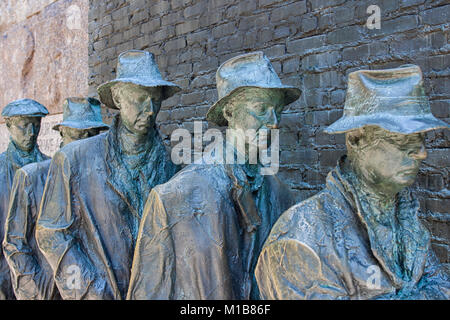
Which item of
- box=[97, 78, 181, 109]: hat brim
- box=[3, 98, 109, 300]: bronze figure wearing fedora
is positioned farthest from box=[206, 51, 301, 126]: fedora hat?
box=[3, 98, 109, 300]: bronze figure wearing fedora

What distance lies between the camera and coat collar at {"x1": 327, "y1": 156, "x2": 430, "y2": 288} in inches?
71.6

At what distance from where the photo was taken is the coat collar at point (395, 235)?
1818 millimetres

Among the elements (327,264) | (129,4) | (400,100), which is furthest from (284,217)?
(129,4)

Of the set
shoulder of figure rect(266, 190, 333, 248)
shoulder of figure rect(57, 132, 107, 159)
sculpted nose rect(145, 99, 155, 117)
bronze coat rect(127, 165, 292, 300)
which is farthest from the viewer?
shoulder of figure rect(57, 132, 107, 159)

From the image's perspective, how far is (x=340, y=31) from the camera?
3994 millimetres

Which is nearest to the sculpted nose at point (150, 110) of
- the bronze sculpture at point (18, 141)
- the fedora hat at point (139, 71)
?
the fedora hat at point (139, 71)

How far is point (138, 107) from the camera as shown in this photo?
298cm

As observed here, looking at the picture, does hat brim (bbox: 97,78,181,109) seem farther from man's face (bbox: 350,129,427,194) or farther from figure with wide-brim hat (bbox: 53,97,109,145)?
man's face (bbox: 350,129,427,194)

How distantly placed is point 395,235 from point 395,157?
0.99 ft

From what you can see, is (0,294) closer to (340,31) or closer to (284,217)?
A: (284,217)

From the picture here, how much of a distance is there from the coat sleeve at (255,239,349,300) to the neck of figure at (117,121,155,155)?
1.38 meters

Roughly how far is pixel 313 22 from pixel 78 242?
100 inches

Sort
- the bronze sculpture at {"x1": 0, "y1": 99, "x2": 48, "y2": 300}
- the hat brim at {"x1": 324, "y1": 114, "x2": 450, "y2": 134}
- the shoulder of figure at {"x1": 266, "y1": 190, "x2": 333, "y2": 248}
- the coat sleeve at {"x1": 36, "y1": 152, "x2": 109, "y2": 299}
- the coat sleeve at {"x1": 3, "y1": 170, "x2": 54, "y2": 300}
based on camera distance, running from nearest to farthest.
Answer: the hat brim at {"x1": 324, "y1": 114, "x2": 450, "y2": 134} < the shoulder of figure at {"x1": 266, "y1": 190, "x2": 333, "y2": 248} < the coat sleeve at {"x1": 36, "y1": 152, "x2": 109, "y2": 299} < the coat sleeve at {"x1": 3, "y1": 170, "x2": 54, "y2": 300} < the bronze sculpture at {"x1": 0, "y1": 99, "x2": 48, "y2": 300}

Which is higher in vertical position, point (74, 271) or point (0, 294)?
point (74, 271)
